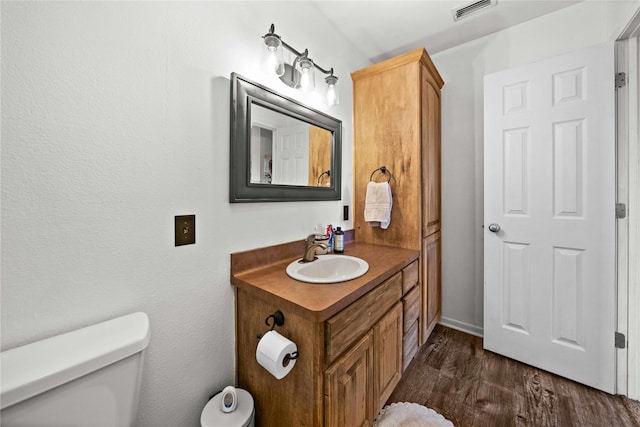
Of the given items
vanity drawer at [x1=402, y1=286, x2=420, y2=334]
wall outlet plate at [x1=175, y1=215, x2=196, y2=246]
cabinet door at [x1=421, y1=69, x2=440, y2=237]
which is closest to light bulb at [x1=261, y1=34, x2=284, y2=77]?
wall outlet plate at [x1=175, y1=215, x2=196, y2=246]

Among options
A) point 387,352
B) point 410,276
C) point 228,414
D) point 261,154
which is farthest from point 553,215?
point 228,414

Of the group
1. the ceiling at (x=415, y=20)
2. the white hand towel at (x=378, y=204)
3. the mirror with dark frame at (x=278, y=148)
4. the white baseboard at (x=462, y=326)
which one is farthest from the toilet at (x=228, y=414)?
the ceiling at (x=415, y=20)

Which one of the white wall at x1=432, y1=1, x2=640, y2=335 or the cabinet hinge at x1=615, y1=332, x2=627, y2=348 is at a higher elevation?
the white wall at x1=432, y1=1, x2=640, y2=335

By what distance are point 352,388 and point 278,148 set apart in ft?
3.87

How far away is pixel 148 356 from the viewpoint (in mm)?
917

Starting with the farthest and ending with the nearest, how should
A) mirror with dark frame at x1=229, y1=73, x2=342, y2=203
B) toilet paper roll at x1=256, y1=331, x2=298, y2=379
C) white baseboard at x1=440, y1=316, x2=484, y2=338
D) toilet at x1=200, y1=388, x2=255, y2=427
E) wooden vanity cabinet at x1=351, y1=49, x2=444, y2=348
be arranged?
white baseboard at x1=440, y1=316, x2=484, y2=338 < wooden vanity cabinet at x1=351, y1=49, x2=444, y2=348 < mirror with dark frame at x1=229, y1=73, x2=342, y2=203 < toilet at x1=200, y1=388, x2=255, y2=427 < toilet paper roll at x1=256, y1=331, x2=298, y2=379

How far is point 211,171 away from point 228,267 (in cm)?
44

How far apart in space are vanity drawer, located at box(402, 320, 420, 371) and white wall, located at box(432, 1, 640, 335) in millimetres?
724

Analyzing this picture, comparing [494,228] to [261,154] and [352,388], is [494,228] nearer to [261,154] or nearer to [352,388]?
[352,388]

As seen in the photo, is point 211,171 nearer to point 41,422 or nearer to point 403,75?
point 41,422

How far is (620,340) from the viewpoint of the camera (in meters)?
1.46

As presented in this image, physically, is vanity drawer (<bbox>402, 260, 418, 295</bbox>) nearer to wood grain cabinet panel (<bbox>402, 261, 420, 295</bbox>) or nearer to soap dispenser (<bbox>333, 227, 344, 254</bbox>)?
wood grain cabinet panel (<bbox>402, 261, 420, 295</bbox>)

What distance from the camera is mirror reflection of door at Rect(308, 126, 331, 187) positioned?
160 centimetres

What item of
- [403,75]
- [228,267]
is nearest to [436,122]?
[403,75]
